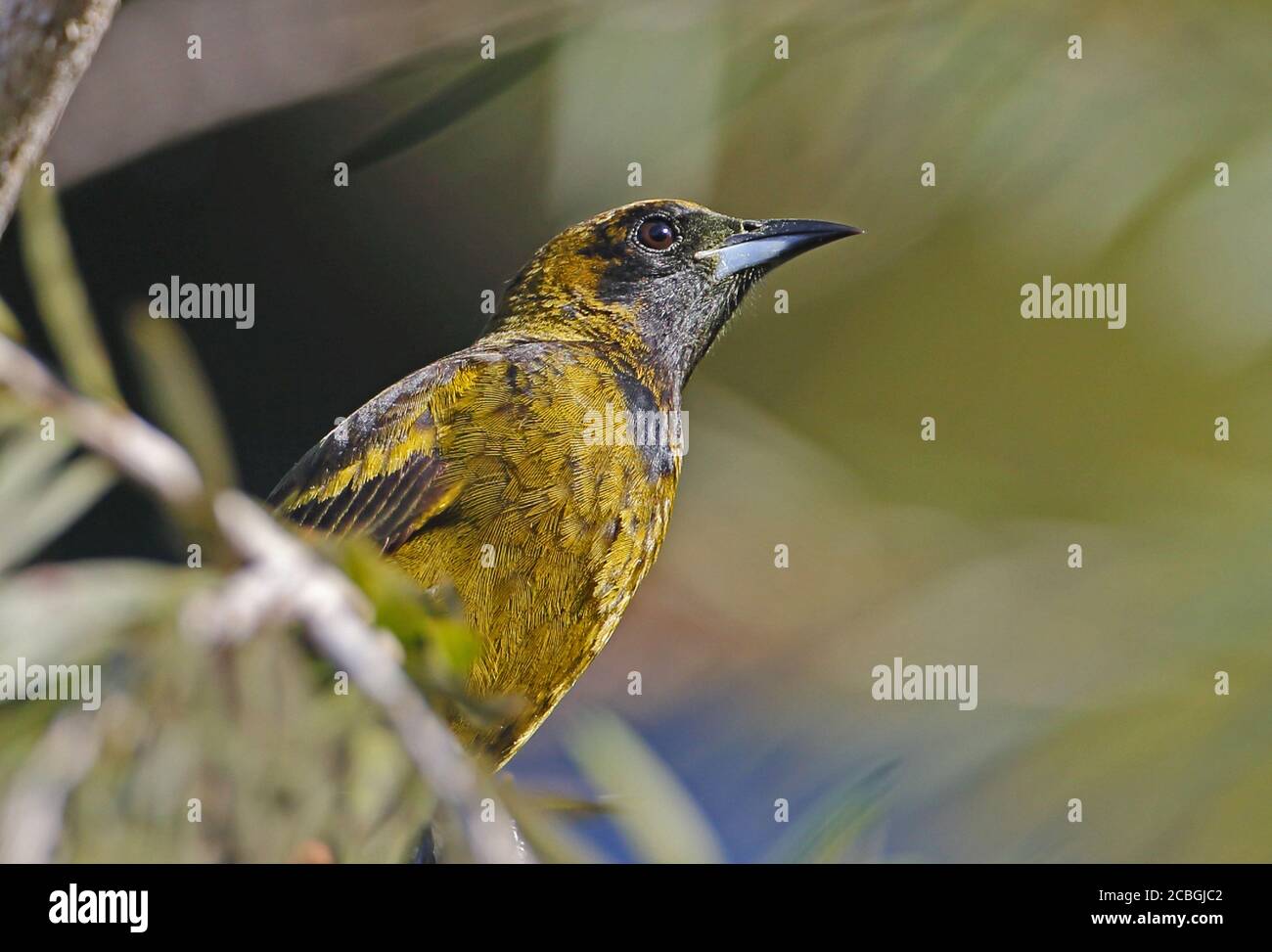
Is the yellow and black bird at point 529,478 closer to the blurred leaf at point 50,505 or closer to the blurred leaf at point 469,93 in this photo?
the blurred leaf at point 469,93

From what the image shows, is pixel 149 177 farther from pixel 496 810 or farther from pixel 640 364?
pixel 496 810

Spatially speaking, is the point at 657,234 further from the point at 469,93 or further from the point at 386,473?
the point at 386,473

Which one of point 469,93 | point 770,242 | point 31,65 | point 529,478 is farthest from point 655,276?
point 31,65

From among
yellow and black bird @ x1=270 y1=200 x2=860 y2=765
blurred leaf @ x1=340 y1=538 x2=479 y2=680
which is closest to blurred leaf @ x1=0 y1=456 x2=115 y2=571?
blurred leaf @ x1=340 y1=538 x2=479 y2=680

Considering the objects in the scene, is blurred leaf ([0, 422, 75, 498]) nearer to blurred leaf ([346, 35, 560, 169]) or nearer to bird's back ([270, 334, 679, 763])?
bird's back ([270, 334, 679, 763])
